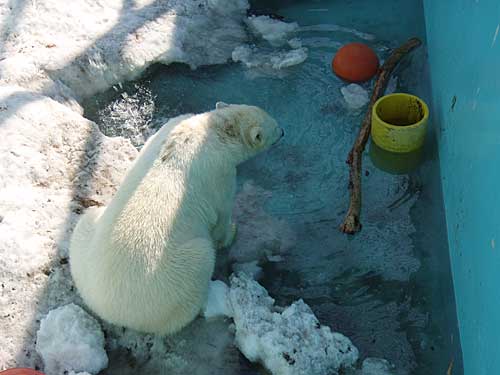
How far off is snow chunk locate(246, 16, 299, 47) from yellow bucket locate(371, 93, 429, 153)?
1.61 metres

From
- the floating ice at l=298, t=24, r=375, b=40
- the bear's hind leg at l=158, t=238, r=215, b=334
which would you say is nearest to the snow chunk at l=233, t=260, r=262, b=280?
the bear's hind leg at l=158, t=238, r=215, b=334

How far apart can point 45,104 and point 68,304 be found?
1.84 m

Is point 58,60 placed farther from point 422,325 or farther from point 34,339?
point 422,325

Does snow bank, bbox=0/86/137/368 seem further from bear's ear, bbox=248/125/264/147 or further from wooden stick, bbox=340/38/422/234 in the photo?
wooden stick, bbox=340/38/422/234

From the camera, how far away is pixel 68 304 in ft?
12.2

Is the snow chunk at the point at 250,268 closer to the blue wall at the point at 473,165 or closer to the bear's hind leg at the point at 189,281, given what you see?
the bear's hind leg at the point at 189,281

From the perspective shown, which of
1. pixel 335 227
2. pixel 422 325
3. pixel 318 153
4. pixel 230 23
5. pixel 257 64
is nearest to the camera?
pixel 422 325

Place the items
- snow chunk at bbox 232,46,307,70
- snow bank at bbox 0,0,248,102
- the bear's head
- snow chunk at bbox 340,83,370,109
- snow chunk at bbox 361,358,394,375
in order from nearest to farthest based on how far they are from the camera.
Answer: snow chunk at bbox 361,358,394,375
the bear's head
snow bank at bbox 0,0,248,102
snow chunk at bbox 340,83,370,109
snow chunk at bbox 232,46,307,70

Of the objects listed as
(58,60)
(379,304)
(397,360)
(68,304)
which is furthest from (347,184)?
(58,60)

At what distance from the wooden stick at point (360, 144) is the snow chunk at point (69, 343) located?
1989mm

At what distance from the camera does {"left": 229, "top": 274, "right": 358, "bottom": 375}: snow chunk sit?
3.45 metres

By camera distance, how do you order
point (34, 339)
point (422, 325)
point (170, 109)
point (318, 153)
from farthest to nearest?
1. point (170, 109)
2. point (318, 153)
3. point (422, 325)
4. point (34, 339)

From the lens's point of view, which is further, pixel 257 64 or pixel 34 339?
pixel 257 64

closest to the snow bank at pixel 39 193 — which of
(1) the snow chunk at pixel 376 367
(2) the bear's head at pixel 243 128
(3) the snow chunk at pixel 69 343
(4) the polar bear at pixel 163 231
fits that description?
(3) the snow chunk at pixel 69 343
